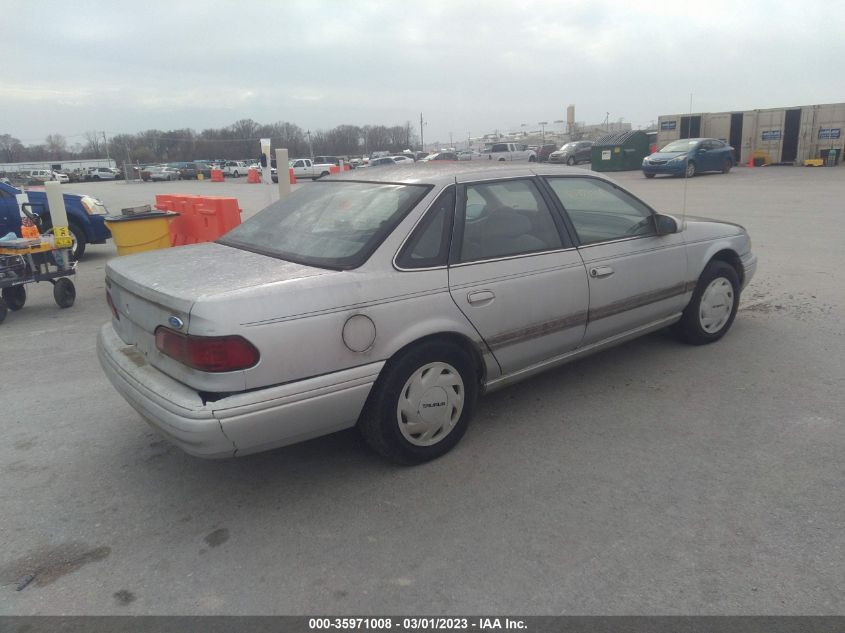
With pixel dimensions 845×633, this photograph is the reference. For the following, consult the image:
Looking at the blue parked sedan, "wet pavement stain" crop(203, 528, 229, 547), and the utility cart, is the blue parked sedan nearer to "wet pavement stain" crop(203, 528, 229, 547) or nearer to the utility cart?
the utility cart

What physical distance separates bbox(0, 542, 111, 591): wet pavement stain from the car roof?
2.47m

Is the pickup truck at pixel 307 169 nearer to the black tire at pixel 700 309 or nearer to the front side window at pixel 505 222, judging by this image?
the black tire at pixel 700 309

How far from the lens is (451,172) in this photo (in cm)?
369

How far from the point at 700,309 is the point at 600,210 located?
132 centimetres

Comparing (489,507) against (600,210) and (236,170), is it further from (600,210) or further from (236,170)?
(236,170)

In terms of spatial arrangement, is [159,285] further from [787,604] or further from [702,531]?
[787,604]

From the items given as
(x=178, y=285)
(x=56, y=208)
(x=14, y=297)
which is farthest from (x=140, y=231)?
(x=178, y=285)

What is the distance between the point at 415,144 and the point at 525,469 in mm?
100812

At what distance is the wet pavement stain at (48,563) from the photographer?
2570 millimetres

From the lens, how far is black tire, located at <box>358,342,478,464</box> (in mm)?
3078

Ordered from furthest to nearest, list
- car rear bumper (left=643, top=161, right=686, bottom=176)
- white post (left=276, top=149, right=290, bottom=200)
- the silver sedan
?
car rear bumper (left=643, top=161, right=686, bottom=176) < white post (left=276, top=149, right=290, bottom=200) < the silver sedan

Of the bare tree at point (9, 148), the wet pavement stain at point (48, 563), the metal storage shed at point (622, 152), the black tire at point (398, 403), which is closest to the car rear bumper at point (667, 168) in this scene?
the metal storage shed at point (622, 152)

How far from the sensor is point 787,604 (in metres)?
2.29

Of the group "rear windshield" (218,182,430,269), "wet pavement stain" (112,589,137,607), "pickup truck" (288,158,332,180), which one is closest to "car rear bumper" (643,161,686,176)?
"rear windshield" (218,182,430,269)
